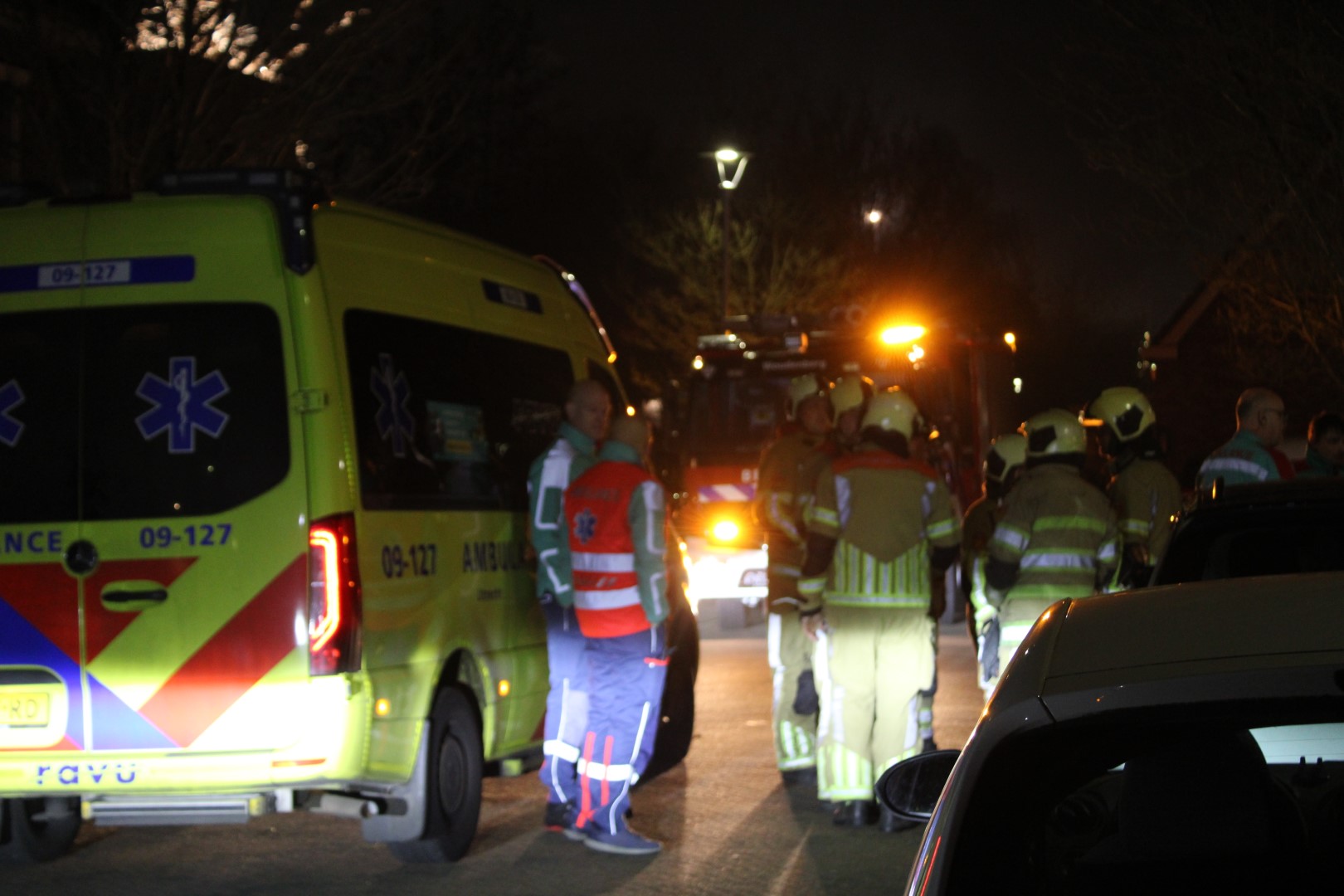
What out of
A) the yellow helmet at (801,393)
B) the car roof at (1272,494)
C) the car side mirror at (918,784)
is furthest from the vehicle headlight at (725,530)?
the car side mirror at (918,784)

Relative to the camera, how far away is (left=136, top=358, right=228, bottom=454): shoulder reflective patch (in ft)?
19.4

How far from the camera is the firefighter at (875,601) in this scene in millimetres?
7504

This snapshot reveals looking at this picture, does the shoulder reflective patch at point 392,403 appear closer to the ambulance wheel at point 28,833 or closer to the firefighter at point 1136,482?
the ambulance wheel at point 28,833

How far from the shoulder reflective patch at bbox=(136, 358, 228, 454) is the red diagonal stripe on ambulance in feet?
1.89

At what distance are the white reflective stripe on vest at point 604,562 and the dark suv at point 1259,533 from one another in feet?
7.96

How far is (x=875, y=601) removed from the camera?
24.7 ft

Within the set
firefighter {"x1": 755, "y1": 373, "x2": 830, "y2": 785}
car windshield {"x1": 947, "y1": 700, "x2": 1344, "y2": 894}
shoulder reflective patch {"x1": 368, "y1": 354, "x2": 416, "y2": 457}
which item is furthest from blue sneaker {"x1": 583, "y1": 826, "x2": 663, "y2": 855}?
car windshield {"x1": 947, "y1": 700, "x2": 1344, "y2": 894}

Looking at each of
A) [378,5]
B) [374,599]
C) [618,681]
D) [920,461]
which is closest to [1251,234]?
[378,5]

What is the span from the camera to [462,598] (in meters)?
6.81

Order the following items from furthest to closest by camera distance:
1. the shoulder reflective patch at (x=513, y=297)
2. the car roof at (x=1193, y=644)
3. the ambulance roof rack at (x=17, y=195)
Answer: the shoulder reflective patch at (x=513, y=297) < the ambulance roof rack at (x=17, y=195) < the car roof at (x=1193, y=644)

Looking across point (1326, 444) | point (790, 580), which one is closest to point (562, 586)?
point (790, 580)

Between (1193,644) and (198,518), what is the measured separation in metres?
4.08

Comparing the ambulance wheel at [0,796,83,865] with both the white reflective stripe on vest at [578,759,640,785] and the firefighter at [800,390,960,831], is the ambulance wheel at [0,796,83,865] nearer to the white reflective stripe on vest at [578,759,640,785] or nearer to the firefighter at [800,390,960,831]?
the white reflective stripe on vest at [578,759,640,785]

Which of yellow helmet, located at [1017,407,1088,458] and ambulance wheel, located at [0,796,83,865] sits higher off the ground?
yellow helmet, located at [1017,407,1088,458]
